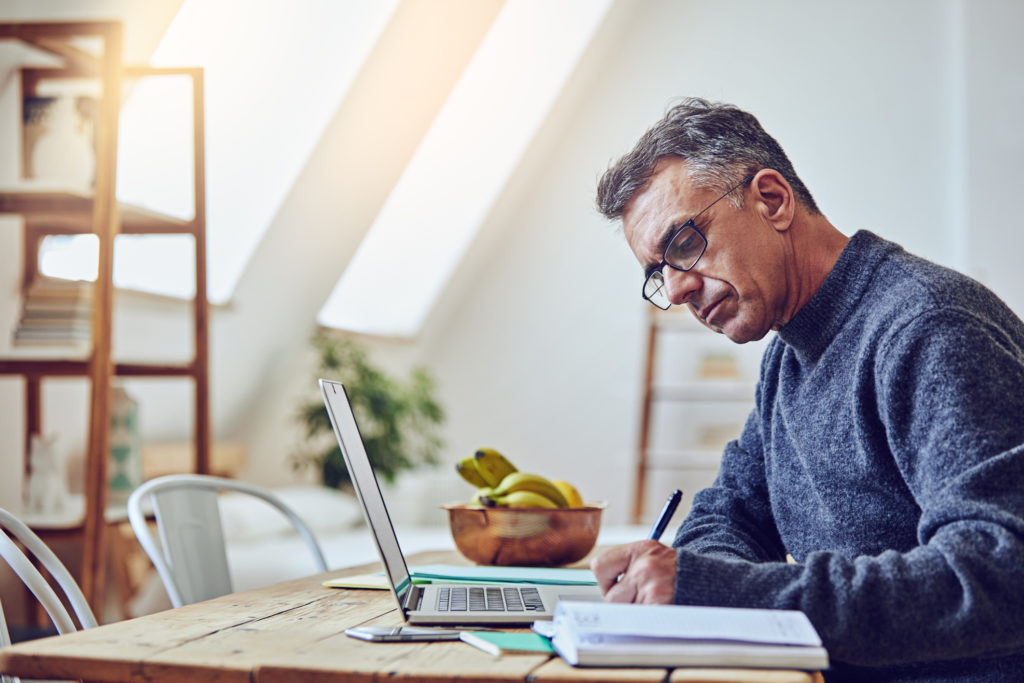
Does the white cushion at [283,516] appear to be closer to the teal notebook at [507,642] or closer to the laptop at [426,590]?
the laptop at [426,590]

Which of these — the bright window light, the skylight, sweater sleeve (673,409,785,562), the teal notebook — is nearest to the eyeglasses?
sweater sleeve (673,409,785,562)

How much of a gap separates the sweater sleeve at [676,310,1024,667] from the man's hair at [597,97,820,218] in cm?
32

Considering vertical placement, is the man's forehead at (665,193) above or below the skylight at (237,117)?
below

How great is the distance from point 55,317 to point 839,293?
172cm

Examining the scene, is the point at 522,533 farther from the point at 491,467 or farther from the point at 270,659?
the point at 270,659

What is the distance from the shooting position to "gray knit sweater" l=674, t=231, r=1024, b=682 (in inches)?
30.7

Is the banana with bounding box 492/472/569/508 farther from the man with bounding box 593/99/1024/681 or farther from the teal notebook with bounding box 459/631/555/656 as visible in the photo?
the teal notebook with bounding box 459/631/555/656

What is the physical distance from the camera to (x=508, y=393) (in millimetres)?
4977

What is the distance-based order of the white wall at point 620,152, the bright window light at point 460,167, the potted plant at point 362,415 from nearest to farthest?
the potted plant at point 362,415 → the bright window light at point 460,167 → the white wall at point 620,152

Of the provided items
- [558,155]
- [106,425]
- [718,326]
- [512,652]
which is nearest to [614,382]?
[558,155]

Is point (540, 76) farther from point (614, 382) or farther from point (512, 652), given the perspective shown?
point (512, 652)

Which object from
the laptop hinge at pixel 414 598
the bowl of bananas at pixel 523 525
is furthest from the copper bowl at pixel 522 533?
the laptop hinge at pixel 414 598

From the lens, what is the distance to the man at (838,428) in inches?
30.9

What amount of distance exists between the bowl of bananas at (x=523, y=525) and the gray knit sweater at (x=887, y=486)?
0.17 m
